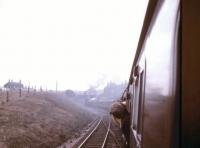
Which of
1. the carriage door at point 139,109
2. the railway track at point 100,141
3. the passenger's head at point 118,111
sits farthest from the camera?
the railway track at point 100,141

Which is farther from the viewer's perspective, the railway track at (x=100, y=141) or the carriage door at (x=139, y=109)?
the railway track at (x=100, y=141)

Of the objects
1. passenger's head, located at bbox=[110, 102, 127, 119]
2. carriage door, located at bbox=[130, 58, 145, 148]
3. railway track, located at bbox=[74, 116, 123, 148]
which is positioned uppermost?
carriage door, located at bbox=[130, 58, 145, 148]

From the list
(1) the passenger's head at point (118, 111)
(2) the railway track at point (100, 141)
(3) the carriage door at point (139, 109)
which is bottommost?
(2) the railway track at point (100, 141)

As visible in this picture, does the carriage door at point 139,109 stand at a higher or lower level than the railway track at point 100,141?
higher

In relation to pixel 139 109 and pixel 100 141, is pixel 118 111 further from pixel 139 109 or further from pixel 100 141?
pixel 100 141

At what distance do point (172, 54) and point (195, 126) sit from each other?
431mm

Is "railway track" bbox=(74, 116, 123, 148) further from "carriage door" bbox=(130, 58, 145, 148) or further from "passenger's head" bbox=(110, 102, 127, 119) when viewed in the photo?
"carriage door" bbox=(130, 58, 145, 148)

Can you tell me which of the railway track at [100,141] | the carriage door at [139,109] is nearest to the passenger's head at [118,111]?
the carriage door at [139,109]

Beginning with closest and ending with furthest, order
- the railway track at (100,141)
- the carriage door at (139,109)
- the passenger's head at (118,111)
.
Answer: the carriage door at (139,109), the passenger's head at (118,111), the railway track at (100,141)

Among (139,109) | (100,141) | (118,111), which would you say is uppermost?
(139,109)

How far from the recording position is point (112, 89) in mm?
143500

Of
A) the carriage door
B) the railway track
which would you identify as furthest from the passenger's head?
the railway track

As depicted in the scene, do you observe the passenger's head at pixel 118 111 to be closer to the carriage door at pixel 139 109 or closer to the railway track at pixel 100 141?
the carriage door at pixel 139 109

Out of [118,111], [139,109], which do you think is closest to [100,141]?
[118,111]
